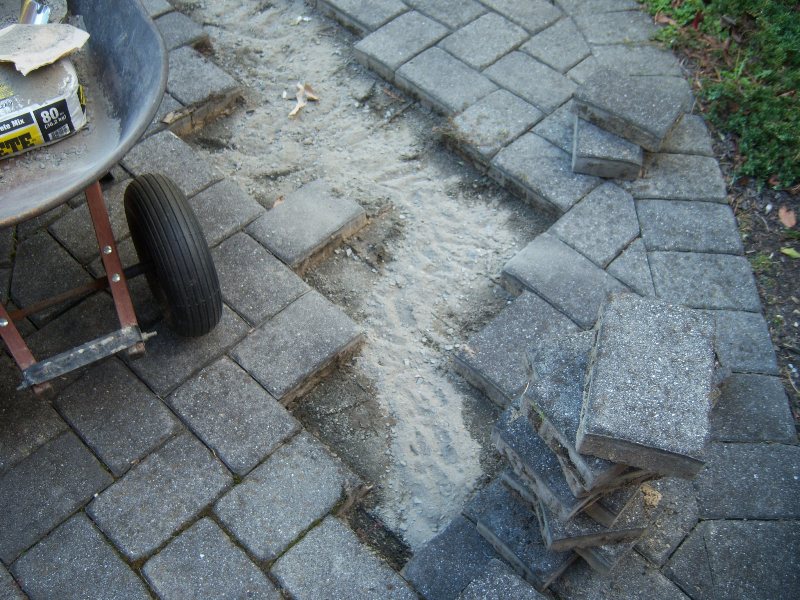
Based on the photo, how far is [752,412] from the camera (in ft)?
10.8

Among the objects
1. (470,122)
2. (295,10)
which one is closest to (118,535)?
(470,122)

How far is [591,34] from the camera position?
4.86 meters

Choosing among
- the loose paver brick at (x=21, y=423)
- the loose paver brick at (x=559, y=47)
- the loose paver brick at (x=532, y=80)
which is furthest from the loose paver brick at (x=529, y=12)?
the loose paver brick at (x=21, y=423)

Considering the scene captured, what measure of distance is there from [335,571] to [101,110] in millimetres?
2020

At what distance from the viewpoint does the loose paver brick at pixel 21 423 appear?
3066 millimetres

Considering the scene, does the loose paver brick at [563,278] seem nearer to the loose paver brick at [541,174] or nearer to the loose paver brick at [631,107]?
the loose paver brick at [541,174]

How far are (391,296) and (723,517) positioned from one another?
1.75 metres

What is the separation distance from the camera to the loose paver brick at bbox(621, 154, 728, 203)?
4055mm

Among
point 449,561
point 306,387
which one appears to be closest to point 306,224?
point 306,387

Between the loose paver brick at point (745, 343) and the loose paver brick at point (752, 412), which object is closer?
the loose paver brick at point (752, 412)

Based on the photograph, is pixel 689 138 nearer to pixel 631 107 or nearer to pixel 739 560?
pixel 631 107

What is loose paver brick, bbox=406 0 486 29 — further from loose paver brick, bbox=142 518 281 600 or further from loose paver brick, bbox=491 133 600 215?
loose paver brick, bbox=142 518 281 600

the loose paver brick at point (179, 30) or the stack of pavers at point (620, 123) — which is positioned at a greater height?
the loose paver brick at point (179, 30)

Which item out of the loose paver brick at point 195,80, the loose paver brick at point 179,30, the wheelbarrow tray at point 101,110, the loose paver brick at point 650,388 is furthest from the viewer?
the loose paver brick at point 179,30
